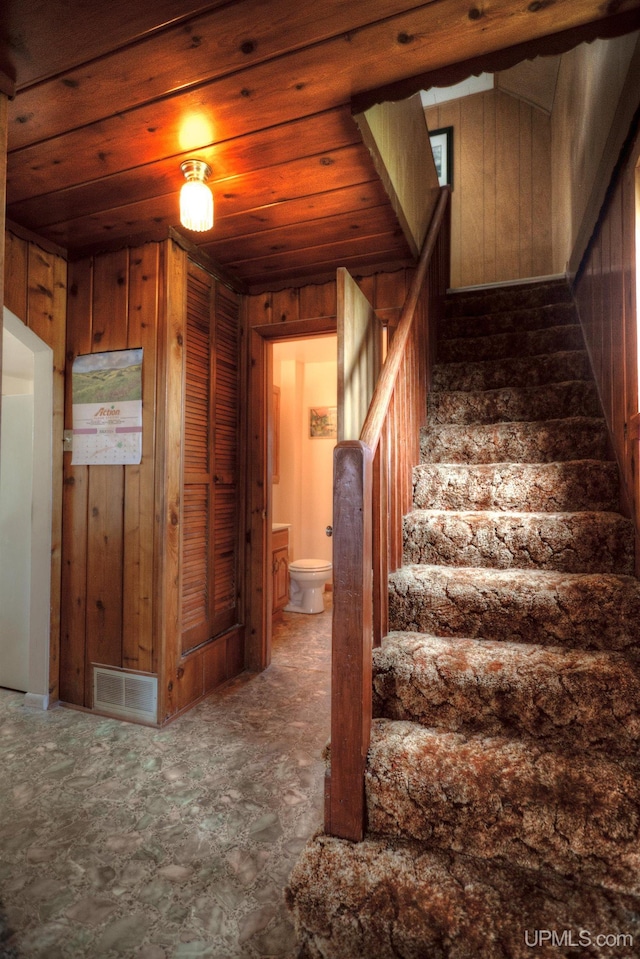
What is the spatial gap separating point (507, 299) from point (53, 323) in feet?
10.1

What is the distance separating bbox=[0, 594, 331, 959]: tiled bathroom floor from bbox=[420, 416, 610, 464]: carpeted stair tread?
1.55 meters

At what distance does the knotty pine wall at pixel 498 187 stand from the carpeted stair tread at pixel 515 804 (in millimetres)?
4311

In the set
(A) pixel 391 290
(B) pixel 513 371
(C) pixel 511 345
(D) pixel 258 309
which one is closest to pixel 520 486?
(B) pixel 513 371

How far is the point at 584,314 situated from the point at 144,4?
2.56m

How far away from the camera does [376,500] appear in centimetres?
163

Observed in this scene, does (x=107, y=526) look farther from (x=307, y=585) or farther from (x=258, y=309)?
(x=307, y=585)

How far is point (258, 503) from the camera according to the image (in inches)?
125

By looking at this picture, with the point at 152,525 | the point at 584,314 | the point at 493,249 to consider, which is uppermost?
the point at 493,249

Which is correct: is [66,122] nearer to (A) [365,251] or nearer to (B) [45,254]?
(B) [45,254]

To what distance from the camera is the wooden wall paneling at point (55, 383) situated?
260 centimetres

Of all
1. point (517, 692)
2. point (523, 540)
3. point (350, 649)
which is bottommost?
point (517, 692)

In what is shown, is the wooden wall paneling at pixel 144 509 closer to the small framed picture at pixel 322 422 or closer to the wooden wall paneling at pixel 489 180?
the small framed picture at pixel 322 422

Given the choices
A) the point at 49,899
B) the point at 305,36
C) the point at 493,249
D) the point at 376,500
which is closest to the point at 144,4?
the point at 305,36

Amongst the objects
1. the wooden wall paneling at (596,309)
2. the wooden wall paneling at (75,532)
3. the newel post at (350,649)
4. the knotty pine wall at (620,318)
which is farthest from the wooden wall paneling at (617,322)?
the wooden wall paneling at (75,532)
